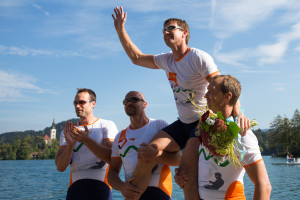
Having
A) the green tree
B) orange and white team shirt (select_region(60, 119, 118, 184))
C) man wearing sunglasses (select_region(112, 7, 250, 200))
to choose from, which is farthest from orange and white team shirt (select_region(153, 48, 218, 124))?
the green tree

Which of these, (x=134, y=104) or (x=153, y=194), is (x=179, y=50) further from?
(x=153, y=194)

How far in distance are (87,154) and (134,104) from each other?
4.11 ft

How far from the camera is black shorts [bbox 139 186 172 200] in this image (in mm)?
4441

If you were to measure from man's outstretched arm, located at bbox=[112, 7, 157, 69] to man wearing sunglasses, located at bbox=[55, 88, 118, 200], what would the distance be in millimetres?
1183

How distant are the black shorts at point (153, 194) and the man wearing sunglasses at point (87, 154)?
2.94 ft

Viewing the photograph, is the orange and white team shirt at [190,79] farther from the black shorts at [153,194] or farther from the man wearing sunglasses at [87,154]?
the man wearing sunglasses at [87,154]

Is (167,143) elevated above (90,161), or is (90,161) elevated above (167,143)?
(167,143)

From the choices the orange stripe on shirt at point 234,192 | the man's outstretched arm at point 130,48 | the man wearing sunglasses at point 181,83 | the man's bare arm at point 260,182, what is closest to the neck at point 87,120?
the man's outstretched arm at point 130,48

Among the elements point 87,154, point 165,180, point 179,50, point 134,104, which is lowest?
point 165,180

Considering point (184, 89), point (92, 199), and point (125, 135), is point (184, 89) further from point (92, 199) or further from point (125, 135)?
point (92, 199)

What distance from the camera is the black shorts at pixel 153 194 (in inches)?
175

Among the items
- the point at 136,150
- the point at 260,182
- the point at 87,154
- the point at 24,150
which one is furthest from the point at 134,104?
the point at 24,150

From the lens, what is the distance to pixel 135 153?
181 inches

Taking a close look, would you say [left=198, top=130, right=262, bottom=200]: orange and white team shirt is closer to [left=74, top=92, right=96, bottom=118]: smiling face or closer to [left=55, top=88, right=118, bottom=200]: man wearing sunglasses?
[left=55, top=88, right=118, bottom=200]: man wearing sunglasses
